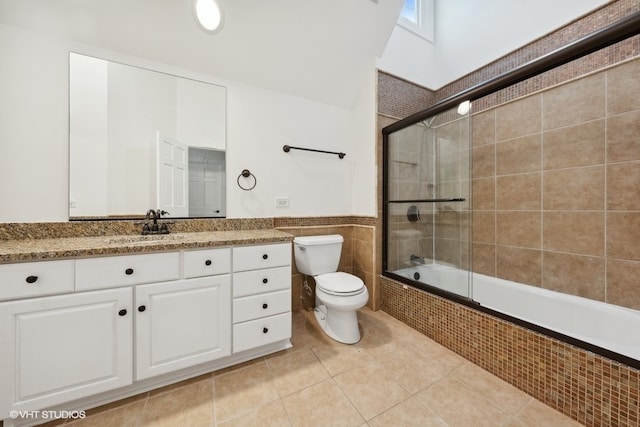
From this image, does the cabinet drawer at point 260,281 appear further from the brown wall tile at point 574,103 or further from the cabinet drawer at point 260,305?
the brown wall tile at point 574,103

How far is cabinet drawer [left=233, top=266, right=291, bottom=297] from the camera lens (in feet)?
4.76

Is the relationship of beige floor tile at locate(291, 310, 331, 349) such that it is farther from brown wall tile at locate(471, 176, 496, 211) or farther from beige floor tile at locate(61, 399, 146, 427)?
brown wall tile at locate(471, 176, 496, 211)

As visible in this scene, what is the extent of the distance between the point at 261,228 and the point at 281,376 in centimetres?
111

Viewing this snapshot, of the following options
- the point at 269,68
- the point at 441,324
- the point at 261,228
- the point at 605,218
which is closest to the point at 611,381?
the point at 441,324

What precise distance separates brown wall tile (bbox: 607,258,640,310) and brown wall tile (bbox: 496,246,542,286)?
0.35 meters

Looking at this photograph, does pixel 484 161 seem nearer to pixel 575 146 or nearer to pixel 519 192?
pixel 519 192

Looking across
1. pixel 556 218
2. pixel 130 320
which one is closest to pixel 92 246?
pixel 130 320

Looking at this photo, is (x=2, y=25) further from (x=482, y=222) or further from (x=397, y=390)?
(x=482, y=222)

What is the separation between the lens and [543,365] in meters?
1.20

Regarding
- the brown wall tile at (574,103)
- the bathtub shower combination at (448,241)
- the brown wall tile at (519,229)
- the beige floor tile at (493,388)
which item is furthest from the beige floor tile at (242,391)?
the brown wall tile at (574,103)

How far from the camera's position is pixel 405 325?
6.53 feet

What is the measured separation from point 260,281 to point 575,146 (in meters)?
2.40

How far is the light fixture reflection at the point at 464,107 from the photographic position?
1658mm

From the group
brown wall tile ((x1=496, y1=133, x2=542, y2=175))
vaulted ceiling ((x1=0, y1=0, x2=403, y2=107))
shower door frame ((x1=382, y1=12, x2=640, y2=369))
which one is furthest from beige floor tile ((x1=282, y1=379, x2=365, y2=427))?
vaulted ceiling ((x1=0, y1=0, x2=403, y2=107))
